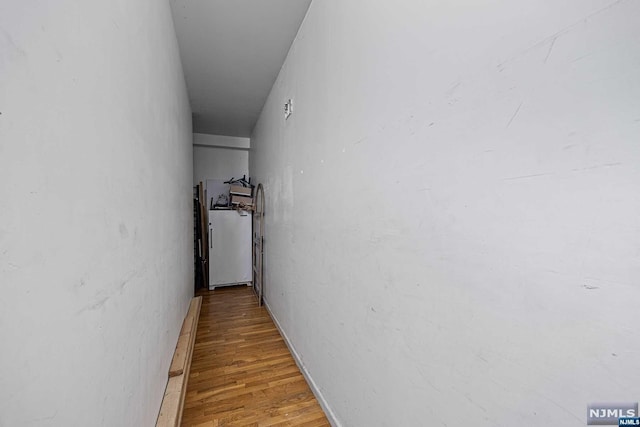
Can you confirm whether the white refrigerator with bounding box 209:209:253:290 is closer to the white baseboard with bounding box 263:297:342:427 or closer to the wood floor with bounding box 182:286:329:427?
the wood floor with bounding box 182:286:329:427

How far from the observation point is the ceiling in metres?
1.88

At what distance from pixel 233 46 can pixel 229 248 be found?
320 centimetres

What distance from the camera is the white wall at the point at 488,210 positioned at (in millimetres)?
484

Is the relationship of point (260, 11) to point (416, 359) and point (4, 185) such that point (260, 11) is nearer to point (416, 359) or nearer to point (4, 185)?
point (4, 185)

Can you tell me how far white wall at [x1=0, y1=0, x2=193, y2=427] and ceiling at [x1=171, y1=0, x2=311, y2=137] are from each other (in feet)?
3.39

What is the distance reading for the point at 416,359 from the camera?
3.01 feet

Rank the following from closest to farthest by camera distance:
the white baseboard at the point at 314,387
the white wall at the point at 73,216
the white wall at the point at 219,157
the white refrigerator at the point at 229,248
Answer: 1. the white wall at the point at 73,216
2. the white baseboard at the point at 314,387
3. the white refrigerator at the point at 229,248
4. the white wall at the point at 219,157

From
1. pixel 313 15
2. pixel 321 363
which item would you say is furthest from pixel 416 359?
pixel 313 15

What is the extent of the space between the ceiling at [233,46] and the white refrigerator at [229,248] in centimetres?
184

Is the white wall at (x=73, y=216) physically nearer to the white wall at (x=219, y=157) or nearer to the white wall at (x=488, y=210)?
the white wall at (x=488, y=210)

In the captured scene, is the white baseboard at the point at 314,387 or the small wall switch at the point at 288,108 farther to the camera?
the small wall switch at the point at 288,108

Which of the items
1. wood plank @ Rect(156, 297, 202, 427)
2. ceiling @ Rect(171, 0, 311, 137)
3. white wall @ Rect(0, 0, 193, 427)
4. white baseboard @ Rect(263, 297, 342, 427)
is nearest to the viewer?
white wall @ Rect(0, 0, 193, 427)

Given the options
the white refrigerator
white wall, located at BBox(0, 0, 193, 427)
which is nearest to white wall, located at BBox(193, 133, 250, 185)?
the white refrigerator

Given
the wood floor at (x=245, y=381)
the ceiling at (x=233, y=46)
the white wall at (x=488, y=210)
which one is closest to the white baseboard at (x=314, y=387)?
the wood floor at (x=245, y=381)
